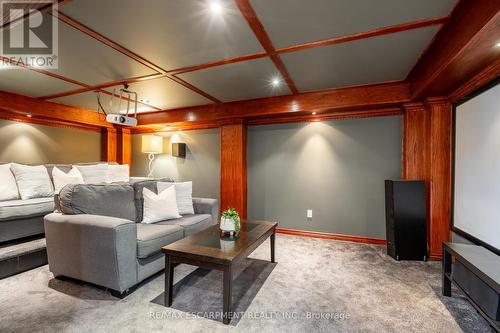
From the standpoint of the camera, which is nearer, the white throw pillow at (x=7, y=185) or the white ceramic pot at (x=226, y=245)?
the white ceramic pot at (x=226, y=245)

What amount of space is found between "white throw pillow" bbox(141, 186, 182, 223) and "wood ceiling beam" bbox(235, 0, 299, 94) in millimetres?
2012

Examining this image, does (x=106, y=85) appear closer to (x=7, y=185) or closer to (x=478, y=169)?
(x=7, y=185)

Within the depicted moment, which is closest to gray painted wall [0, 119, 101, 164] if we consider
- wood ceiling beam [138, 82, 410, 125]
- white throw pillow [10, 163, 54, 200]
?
white throw pillow [10, 163, 54, 200]

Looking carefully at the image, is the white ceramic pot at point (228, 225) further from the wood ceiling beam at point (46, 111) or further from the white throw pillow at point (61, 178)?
the wood ceiling beam at point (46, 111)

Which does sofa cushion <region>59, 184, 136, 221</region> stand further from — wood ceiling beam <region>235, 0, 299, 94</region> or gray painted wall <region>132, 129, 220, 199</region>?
wood ceiling beam <region>235, 0, 299, 94</region>

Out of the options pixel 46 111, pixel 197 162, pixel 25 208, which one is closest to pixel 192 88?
pixel 197 162

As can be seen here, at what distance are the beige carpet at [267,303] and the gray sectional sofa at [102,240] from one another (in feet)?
0.58

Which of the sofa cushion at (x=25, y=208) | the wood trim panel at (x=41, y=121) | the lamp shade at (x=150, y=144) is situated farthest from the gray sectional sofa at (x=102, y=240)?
A: the wood trim panel at (x=41, y=121)

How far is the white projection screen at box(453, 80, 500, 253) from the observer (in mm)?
2076

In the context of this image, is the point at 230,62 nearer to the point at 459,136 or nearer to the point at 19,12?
the point at 19,12

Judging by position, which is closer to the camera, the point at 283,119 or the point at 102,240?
the point at 102,240

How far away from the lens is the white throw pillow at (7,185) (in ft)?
10.1

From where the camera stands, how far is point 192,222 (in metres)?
2.92
